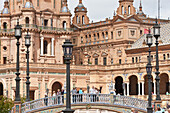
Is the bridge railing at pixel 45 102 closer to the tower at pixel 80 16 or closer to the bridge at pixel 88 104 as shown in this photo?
the bridge at pixel 88 104

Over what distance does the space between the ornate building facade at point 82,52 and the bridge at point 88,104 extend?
30787 millimetres

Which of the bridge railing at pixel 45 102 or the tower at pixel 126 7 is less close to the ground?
the tower at pixel 126 7

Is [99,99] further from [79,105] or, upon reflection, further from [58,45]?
[58,45]

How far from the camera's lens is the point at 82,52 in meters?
93.8

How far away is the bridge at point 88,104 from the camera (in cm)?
3962

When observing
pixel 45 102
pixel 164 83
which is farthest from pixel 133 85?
pixel 45 102

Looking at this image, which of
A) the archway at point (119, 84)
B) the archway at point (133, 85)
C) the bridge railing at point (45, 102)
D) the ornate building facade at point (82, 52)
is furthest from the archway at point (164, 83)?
the bridge railing at point (45, 102)

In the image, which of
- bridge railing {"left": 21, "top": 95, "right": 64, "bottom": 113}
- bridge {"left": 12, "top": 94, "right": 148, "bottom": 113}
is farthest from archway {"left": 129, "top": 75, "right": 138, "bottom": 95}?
bridge railing {"left": 21, "top": 95, "right": 64, "bottom": 113}

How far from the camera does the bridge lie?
3962 cm

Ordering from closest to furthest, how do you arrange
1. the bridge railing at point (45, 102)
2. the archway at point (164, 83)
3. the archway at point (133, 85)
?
1. the bridge railing at point (45, 102)
2. the archway at point (164, 83)
3. the archway at point (133, 85)

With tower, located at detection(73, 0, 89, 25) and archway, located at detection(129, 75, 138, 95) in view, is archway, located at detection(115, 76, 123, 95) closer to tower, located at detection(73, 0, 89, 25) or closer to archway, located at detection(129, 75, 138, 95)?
archway, located at detection(129, 75, 138, 95)

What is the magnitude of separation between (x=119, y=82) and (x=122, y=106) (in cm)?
4278

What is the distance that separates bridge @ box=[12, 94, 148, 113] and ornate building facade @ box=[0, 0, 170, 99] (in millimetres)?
30787

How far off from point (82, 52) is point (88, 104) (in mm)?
51344
